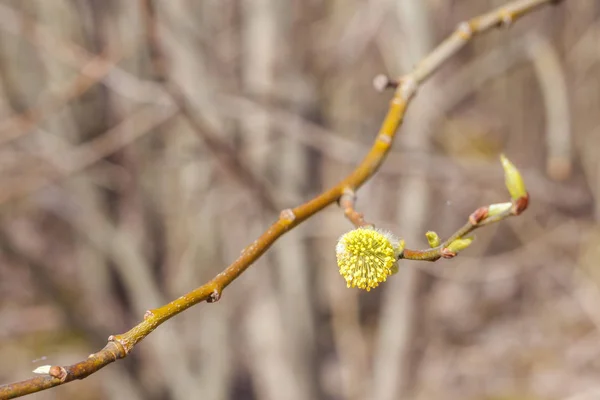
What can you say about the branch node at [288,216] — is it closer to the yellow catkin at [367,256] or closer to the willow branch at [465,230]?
the yellow catkin at [367,256]

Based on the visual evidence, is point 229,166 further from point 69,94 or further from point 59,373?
point 59,373

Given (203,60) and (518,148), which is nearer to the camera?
(203,60)

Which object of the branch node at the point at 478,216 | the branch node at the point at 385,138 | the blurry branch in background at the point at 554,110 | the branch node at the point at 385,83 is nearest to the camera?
the branch node at the point at 478,216

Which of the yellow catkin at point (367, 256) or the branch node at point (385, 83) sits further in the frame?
the branch node at point (385, 83)

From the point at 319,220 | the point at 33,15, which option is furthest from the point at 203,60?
the point at 33,15

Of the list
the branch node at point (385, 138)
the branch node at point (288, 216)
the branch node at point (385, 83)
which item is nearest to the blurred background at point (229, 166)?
the branch node at point (385, 83)

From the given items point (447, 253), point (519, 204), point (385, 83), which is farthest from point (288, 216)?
point (385, 83)

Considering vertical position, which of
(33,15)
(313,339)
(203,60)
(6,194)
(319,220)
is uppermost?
(33,15)

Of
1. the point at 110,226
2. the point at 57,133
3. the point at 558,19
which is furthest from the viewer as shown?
the point at 558,19

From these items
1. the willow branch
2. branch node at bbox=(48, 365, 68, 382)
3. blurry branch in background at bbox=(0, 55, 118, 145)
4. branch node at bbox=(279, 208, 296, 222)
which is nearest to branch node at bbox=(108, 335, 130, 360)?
branch node at bbox=(48, 365, 68, 382)

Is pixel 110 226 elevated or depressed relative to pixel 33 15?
depressed

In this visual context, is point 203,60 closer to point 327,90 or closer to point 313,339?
point 327,90
